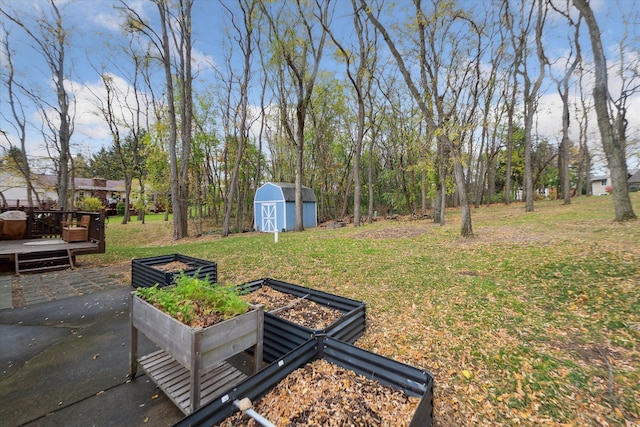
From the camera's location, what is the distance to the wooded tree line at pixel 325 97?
956 centimetres

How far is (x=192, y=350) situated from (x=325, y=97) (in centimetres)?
2020

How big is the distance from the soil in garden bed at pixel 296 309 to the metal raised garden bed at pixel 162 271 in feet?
3.24

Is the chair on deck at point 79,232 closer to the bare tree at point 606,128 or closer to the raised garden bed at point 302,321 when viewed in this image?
the raised garden bed at point 302,321

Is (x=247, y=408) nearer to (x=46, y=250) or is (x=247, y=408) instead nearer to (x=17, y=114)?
(x=46, y=250)

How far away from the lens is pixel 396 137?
19.9 m

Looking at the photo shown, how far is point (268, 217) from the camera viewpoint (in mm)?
16688

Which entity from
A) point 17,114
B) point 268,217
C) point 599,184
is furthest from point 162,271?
point 599,184

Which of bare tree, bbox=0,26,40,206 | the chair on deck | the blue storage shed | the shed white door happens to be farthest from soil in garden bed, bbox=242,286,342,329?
bare tree, bbox=0,26,40,206

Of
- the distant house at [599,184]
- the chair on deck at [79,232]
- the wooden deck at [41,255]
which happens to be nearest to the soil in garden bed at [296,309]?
the wooden deck at [41,255]

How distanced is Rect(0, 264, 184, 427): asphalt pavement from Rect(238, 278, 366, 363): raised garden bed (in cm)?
94

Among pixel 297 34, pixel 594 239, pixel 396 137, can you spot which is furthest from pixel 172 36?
pixel 594 239

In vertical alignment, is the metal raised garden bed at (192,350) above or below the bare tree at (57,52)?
below

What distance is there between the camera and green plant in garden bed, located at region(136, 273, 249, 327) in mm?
1890

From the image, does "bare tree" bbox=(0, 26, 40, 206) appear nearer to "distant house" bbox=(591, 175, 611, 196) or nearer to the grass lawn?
the grass lawn
